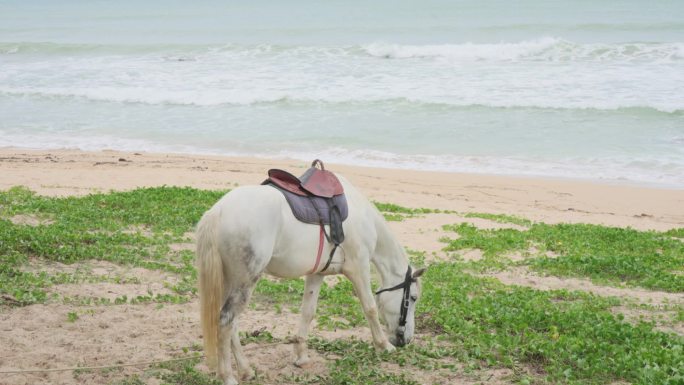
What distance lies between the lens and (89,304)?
8594mm

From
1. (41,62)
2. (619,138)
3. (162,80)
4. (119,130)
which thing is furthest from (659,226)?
(41,62)

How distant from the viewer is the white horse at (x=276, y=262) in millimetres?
6496

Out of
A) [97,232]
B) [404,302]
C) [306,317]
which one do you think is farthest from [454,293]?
[97,232]

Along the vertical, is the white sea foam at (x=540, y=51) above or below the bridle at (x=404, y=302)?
above

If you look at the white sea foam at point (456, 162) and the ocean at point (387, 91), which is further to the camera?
the ocean at point (387, 91)

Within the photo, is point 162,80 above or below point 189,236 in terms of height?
above

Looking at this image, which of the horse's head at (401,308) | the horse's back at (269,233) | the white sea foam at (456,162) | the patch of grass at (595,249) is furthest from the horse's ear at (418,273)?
the white sea foam at (456,162)

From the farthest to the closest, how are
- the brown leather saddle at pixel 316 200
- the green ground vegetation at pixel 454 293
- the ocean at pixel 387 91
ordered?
1. the ocean at pixel 387 91
2. the green ground vegetation at pixel 454 293
3. the brown leather saddle at pixel 316 200

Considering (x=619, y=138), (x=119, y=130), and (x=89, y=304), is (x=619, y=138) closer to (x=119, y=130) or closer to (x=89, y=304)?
(x=119, y=130)

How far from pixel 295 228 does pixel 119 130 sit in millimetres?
21369

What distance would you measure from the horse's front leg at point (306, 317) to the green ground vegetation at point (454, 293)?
0.27 metres

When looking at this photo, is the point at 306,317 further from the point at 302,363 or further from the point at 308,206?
the point at 308,206

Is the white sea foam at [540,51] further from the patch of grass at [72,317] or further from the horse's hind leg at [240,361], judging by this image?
the horse's hind leg at [240,361]

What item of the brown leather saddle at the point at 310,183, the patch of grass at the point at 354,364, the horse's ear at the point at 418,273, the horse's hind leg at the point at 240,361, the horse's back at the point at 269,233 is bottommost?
the patch of grass at the point at 354,364
